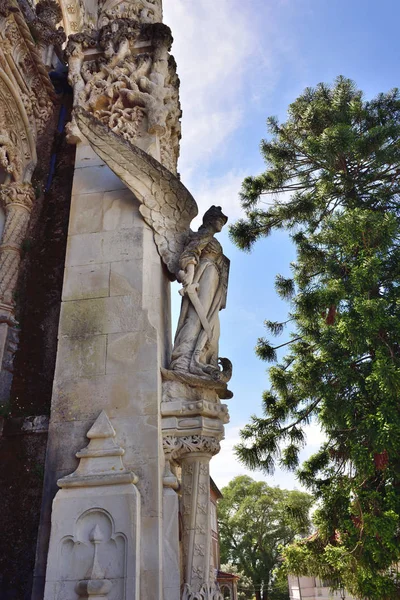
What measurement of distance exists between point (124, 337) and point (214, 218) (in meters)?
2.13

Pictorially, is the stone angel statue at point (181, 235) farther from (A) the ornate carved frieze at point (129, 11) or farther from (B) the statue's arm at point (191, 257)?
(A) the ornate carved frieze at point (129, 11)

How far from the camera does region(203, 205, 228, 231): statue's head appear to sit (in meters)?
6.75

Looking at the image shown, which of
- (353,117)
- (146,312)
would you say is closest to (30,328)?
(146,312)

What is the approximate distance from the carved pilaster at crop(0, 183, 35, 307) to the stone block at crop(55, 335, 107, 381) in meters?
1.74

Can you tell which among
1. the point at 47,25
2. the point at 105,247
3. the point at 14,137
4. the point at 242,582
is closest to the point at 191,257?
the point at 105,247

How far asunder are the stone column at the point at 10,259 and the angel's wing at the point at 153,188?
191 centimetres

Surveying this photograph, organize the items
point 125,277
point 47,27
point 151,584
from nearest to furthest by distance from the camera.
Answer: point 151,584 < point 125,277 < point 47,27

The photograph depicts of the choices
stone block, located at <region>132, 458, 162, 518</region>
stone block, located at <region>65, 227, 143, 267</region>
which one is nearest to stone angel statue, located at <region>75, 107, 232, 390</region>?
stone block, located at <region>65, 227, 143, 267</region>

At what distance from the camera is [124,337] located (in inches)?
223

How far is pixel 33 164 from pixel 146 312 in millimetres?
4241

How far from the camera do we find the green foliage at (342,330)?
893cm

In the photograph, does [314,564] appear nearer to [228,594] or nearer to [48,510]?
[48,510]

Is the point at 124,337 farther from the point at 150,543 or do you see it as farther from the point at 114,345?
the point at 150,543

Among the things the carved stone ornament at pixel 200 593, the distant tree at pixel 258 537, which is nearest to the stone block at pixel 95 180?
the carved stone ornament at pixel 200 593
